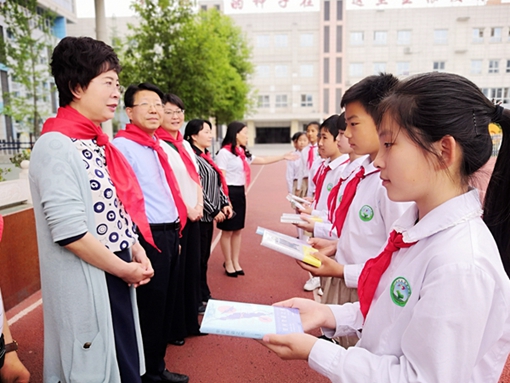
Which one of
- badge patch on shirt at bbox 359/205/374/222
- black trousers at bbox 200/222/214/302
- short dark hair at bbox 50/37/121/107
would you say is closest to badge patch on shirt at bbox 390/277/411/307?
badge patch on shirt at bbox 359/205/374/222

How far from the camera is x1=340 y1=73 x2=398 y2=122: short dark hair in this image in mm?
1788

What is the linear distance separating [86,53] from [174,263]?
58.7 inches

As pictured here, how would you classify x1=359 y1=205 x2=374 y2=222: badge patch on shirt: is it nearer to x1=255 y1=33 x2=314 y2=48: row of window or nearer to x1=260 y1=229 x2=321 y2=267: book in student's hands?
x1=260 y1=229 x2=321 y2=267: book in student's hands

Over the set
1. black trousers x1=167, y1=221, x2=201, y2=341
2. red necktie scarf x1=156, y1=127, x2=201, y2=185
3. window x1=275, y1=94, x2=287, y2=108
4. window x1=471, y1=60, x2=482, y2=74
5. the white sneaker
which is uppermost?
window x1=471, y1=60, x2=482, y2=74

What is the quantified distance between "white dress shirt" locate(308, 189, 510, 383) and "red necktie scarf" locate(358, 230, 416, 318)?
0.04 m

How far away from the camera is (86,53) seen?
162 centimetres

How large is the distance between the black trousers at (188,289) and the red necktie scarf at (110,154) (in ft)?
3.43

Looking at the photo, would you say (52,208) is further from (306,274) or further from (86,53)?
(306,274)

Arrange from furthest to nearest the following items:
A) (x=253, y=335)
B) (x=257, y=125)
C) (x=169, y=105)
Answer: (x=257, y=125), (x=169, y=105), (x=253, y=335)

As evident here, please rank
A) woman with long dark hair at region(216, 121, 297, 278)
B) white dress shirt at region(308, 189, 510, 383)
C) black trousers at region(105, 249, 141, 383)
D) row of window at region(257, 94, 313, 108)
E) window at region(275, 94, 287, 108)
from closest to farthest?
white dress shirt at region(308, 189, 510, 383) < black trousers at region(105, 249, 141, 383) < woman with long dark hair at region(216, 121, 297, 278) < row of window at region(257, 94, 313, 108) < window at region(275, 94, 287, 108)

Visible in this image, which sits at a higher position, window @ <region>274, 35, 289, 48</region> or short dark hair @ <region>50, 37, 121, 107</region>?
window @ <region>274, 35, 289, 48</region>

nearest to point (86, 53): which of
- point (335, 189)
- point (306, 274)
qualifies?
point (335, 189)

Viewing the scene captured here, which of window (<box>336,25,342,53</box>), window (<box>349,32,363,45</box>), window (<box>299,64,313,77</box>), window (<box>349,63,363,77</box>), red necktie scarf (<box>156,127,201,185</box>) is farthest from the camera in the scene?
window (<box>299,64,313,77</box>)

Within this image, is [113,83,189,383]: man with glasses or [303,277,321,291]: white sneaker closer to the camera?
[113,83,189,383]: man with glasses
